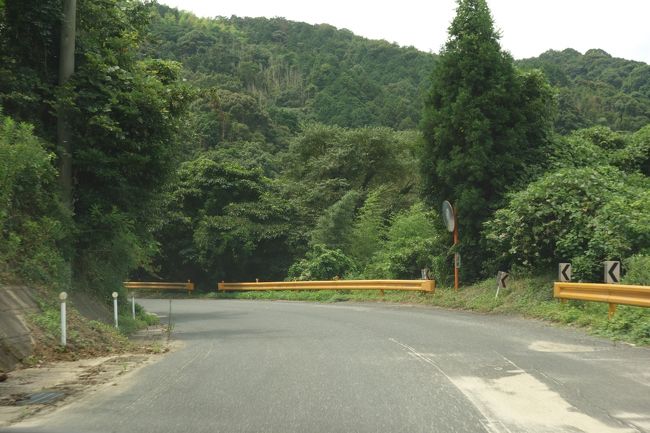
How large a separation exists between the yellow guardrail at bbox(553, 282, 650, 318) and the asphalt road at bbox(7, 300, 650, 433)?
117 centimetres

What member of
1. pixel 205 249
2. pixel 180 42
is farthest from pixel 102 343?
pixel 180 42

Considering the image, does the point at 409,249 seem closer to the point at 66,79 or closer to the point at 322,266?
the point at 322,266

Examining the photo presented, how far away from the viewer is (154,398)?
749 cm

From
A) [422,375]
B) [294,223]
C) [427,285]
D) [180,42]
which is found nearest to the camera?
[422,375]

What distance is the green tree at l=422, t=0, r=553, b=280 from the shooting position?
21.5 metres

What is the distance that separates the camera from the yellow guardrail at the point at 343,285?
23844 mm

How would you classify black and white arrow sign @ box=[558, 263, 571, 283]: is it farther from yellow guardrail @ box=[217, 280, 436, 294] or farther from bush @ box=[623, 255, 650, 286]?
yellow guardrail @ box=[217, 280, 436, 294]

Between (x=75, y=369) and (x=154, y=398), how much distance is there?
284cm

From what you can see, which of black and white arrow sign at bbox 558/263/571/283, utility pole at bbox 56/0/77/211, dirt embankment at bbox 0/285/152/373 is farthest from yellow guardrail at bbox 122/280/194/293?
black and white arrow sign at bbox 558/263/571/283

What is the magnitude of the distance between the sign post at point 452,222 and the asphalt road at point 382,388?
Result: 28.5 feet

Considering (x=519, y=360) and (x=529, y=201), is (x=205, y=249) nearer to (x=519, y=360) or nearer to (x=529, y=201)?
(x=529, y=201)

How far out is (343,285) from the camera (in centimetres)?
2944

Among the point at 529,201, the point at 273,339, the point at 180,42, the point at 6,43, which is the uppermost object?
the point at 180,42

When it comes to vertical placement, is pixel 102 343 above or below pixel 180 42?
below
